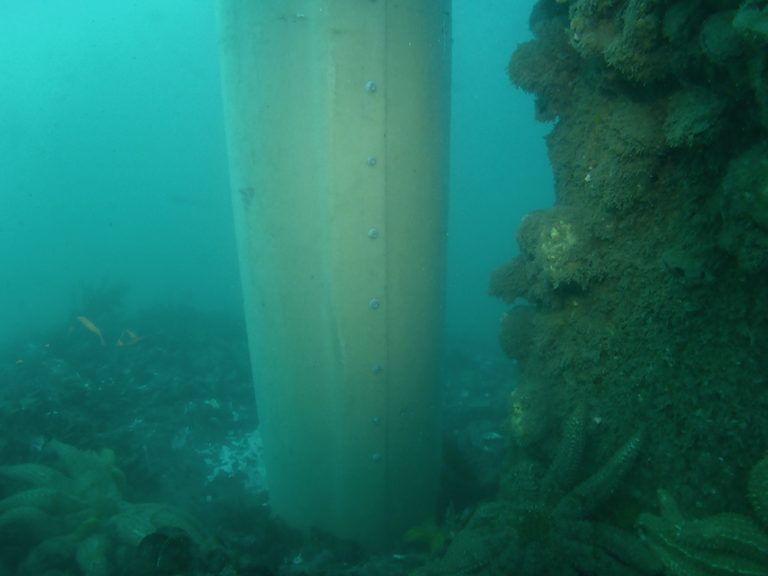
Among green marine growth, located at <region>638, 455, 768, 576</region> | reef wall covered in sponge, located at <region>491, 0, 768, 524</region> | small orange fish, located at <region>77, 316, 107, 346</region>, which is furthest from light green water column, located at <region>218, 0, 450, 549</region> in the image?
small orange fish, located at <region>77, 316, 107, 346</region>

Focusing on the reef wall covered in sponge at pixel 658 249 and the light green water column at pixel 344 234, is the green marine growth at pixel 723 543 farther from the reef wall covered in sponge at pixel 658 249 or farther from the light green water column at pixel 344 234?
the light green water column at pixel 344 234

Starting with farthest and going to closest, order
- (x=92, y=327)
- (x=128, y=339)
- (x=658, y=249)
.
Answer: (x=92, y=327) < (x=128, y=339) < (x=658, y=249)

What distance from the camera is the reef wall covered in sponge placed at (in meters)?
2.12

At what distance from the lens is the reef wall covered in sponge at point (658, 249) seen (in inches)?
Answer: 83.6

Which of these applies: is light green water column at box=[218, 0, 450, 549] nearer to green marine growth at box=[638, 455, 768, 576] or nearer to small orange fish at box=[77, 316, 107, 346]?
green marine growth at box=[638, 455, 768, 576]

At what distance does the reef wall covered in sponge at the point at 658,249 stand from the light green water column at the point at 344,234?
2.92 ft

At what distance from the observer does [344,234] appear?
338 cm

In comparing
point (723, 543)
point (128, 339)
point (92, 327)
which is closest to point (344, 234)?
point (723, 543)

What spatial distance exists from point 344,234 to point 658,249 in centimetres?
197

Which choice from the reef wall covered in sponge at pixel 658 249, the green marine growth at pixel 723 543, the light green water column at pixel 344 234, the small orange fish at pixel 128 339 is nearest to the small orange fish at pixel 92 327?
the small orange fish at pixel 128 339

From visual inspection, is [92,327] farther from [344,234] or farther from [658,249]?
[658,249]

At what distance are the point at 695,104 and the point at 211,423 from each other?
7.03 metres

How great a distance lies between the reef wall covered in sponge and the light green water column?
891mm

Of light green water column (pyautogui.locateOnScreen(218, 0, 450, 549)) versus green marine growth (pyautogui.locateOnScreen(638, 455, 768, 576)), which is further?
light green water column (pyautogui.locateOnScreen(218, 0, 450, 549))
